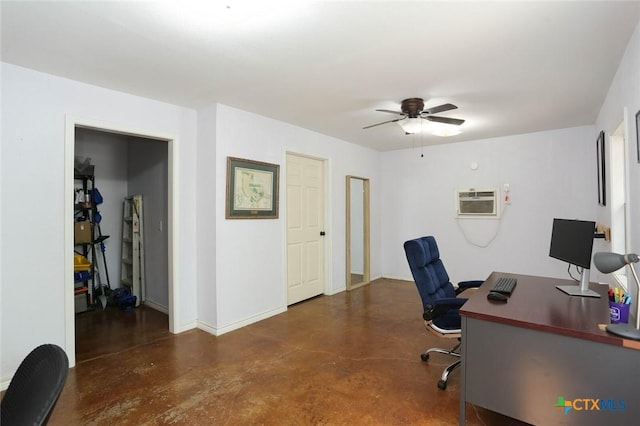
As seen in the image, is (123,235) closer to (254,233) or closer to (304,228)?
(254,233)

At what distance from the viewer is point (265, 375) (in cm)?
253

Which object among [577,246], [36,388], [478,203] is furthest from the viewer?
[478,203]

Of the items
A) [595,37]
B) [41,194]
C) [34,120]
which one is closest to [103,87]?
[34,120]

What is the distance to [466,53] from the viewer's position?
2.24 metres

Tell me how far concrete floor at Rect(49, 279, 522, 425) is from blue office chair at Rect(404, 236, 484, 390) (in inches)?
12.3

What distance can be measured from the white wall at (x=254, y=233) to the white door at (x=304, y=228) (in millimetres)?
141

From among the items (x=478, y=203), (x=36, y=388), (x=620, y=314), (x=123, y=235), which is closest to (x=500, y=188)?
(x=478, y=203)

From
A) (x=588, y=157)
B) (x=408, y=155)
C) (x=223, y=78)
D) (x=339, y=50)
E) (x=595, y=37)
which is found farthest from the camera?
(x=408, y=155)

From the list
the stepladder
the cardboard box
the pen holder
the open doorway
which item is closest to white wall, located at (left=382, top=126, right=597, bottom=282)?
the pen holder

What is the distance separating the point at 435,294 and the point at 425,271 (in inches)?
8.4

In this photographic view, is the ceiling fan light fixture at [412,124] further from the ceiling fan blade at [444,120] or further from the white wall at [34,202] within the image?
the white wall at [34,202]

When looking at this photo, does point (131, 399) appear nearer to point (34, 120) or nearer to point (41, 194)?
point (41, 194)

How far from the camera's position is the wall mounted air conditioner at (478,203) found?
492 centimetres

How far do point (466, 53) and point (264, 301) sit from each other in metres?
3.14
